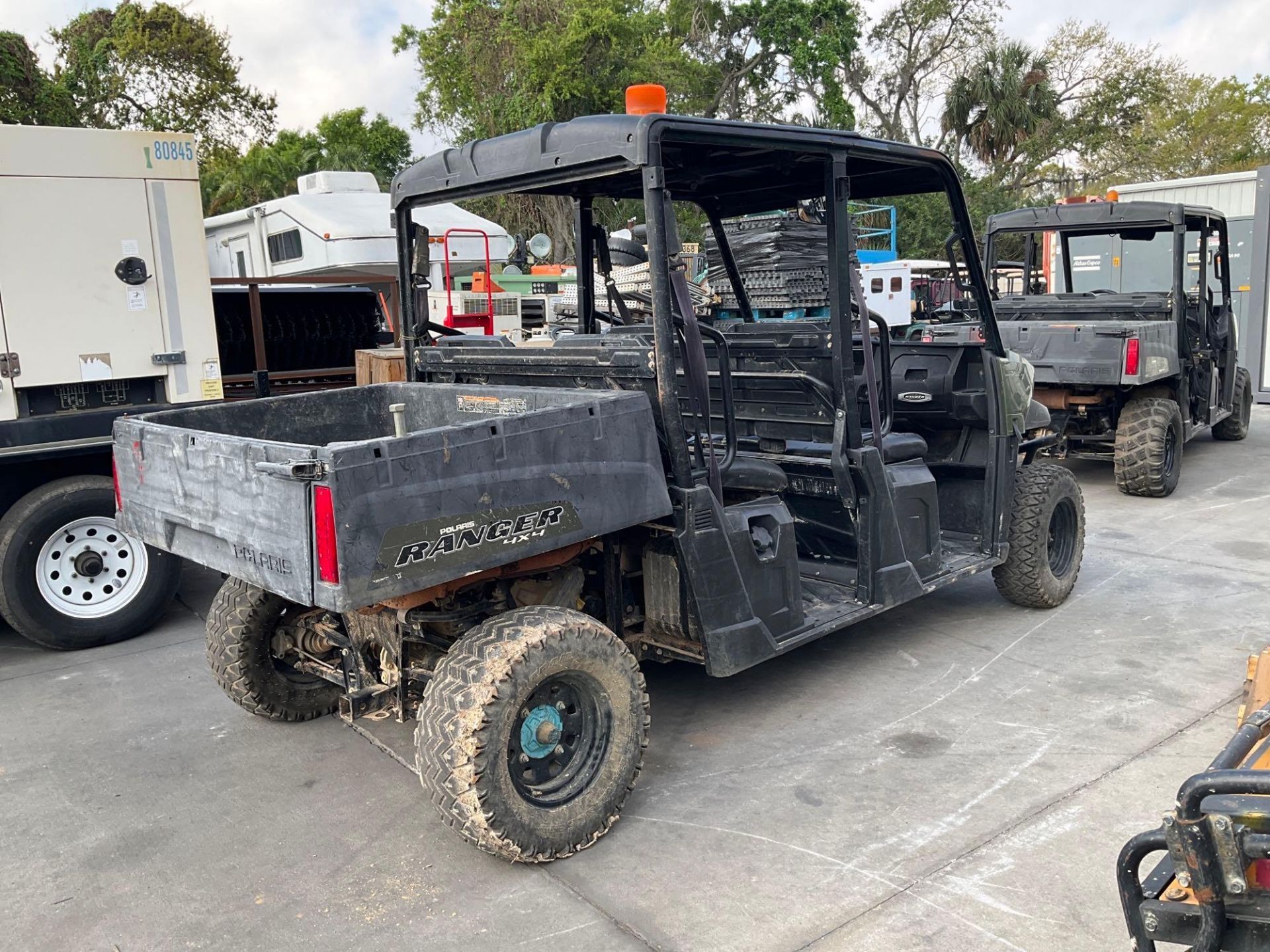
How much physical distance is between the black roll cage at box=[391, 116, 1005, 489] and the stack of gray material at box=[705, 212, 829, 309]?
7.14 feet

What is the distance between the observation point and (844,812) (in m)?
3.65

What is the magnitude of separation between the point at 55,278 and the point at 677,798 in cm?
438

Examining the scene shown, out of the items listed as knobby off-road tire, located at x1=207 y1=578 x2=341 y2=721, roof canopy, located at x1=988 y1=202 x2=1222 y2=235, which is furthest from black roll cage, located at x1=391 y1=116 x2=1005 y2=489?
roof canopy, located at x1=988 y1=202 x2=1222 y2=235

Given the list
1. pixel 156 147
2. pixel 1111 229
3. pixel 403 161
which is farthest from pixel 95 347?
pixel 403 161

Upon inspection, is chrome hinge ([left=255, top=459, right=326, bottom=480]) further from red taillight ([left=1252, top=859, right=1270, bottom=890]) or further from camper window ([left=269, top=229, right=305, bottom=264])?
camper window ([left=269, top=229, right=305, bottom=264])

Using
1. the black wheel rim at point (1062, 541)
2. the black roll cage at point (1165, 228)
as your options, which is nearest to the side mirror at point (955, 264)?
the black wheel rim at point (1062, 541)

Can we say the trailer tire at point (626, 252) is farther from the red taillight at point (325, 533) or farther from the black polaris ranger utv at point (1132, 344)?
the black polaris ranger utv at point (1132, 344)

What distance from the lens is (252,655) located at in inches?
170

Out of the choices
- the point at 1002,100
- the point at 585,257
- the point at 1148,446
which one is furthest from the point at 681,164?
the point at 1002,100

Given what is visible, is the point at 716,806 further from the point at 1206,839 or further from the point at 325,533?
the point at 1206,839

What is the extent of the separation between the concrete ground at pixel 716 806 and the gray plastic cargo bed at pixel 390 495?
0.97 m

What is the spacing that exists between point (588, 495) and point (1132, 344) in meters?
6.12

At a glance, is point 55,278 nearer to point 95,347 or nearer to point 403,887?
point 95,347

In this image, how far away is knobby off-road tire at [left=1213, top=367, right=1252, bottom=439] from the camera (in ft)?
36.6
